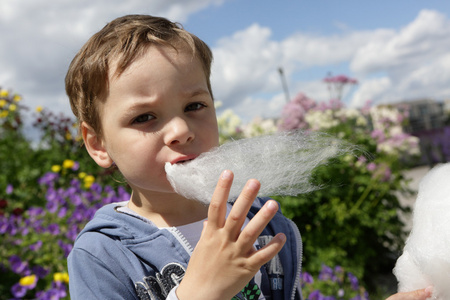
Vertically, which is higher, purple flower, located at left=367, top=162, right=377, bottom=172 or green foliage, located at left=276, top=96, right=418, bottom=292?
purple flower, located at left=367, top=162, right=377, bottom=172

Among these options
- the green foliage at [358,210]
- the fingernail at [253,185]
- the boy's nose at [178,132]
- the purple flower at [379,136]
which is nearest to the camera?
the fingernail at [253,185]

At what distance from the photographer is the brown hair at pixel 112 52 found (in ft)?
4.35

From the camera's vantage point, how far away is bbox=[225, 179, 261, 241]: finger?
901 mm

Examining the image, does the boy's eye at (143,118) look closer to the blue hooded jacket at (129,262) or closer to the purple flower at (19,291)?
the blue hooded jacket at (129,262)

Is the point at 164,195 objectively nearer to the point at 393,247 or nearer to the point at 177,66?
the point at 177,66

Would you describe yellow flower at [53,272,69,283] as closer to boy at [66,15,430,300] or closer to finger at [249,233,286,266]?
boy at [66,15,430,300]

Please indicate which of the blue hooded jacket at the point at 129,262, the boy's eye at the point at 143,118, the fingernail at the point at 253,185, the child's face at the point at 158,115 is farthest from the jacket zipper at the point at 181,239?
the fingernail at the point at 253,185

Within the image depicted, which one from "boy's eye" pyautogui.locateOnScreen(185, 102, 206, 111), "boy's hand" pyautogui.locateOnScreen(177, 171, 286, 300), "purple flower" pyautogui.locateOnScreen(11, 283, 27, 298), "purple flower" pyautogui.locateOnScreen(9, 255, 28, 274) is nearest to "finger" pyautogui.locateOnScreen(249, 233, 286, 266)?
"boy's hand" pyautogui.locateOnScreen(177, 171, 286, 300)

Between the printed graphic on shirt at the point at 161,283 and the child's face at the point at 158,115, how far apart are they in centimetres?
25

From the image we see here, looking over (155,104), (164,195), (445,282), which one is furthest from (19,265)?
(445,282)

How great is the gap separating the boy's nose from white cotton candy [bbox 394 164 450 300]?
0.65m

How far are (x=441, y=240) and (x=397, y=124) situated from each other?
14.5 ft

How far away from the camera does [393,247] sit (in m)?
5.05

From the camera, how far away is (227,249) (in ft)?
3.23
